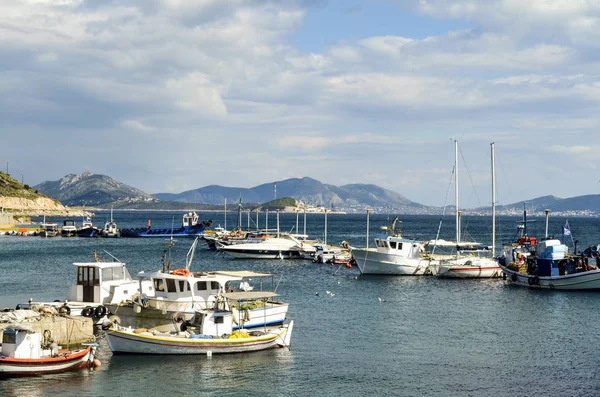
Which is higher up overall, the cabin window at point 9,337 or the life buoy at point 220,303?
the life buoy at point 220,303

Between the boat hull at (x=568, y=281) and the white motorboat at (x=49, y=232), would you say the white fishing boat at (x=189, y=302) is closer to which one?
the boat hull at (x=568, y=281)

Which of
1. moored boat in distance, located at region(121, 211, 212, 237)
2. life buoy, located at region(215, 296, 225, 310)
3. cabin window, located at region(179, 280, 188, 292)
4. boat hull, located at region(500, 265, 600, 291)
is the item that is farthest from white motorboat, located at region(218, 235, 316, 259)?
moored boat in distance, located at region(121, 211, 212, 237)

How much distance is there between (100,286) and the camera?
147 feet

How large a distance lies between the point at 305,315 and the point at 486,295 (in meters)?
20.2

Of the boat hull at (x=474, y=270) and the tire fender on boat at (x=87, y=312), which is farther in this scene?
the boat hull at (x=474, y=270)

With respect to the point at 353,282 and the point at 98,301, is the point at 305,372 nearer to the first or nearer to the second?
the point at 98,301

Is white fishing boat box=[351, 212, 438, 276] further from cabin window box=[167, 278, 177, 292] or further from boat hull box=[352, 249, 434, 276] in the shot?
cabin window box=[167, 278, 177, 292]

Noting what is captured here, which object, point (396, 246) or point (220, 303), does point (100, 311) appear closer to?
point (220, 303)

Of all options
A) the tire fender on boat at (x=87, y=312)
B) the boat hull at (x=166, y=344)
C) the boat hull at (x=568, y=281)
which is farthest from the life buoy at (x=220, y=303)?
the boat hull at (x=568, y=281)

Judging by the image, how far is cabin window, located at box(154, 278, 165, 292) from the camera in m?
40.9

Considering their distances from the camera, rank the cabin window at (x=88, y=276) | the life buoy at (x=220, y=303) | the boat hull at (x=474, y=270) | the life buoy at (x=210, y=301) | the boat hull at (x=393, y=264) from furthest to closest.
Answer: the boat hull at (x=393, y=264) < the boat hull at (x=474, y=270) < the cabin window at (x=88, y=276) < the life buoy at (x=210, y=301) < the life buoy at (x=220, y=303)

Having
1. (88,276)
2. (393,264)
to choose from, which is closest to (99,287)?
(88,276)

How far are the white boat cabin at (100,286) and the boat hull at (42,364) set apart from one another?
11390mm

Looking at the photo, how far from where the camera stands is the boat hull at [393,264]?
3012 inches
